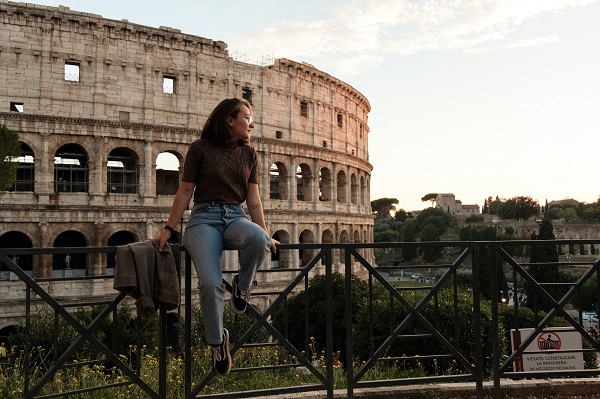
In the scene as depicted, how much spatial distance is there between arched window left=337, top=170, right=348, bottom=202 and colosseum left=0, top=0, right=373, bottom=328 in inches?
153

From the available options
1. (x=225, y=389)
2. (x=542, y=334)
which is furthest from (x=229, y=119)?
(x=542, y=334)

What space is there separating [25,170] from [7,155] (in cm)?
547

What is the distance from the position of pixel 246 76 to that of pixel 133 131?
8.19 m

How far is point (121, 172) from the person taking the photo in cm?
2925

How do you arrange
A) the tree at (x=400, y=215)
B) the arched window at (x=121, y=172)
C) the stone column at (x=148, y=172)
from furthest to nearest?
the tree at (x=400, y=215) → the arched window at (x=121, y=172) → the stone column at (x=148, y=172)

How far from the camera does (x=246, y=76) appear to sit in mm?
32188

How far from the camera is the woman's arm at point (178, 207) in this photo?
12.9 feet

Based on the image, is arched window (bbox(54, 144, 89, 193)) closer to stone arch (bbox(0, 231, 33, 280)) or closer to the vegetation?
stone arch (bbox(0, 231, 33, 280))

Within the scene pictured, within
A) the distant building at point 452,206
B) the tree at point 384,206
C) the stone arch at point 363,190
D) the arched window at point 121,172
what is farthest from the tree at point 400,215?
the arched window at point 121,172

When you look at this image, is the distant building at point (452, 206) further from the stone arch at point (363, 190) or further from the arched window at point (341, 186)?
the arched window at point (341, 186)

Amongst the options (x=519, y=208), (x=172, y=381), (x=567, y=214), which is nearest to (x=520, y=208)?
(x=519, y=208)

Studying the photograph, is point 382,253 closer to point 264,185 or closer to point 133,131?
point 264,185

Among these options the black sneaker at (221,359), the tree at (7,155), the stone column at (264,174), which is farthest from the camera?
the stone column at (264,174)

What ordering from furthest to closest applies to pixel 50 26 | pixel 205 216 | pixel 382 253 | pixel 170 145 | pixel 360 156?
pixel 382 253
pixel 360 156
pixel 170 145
pixel 50 26
pixel 205 216
